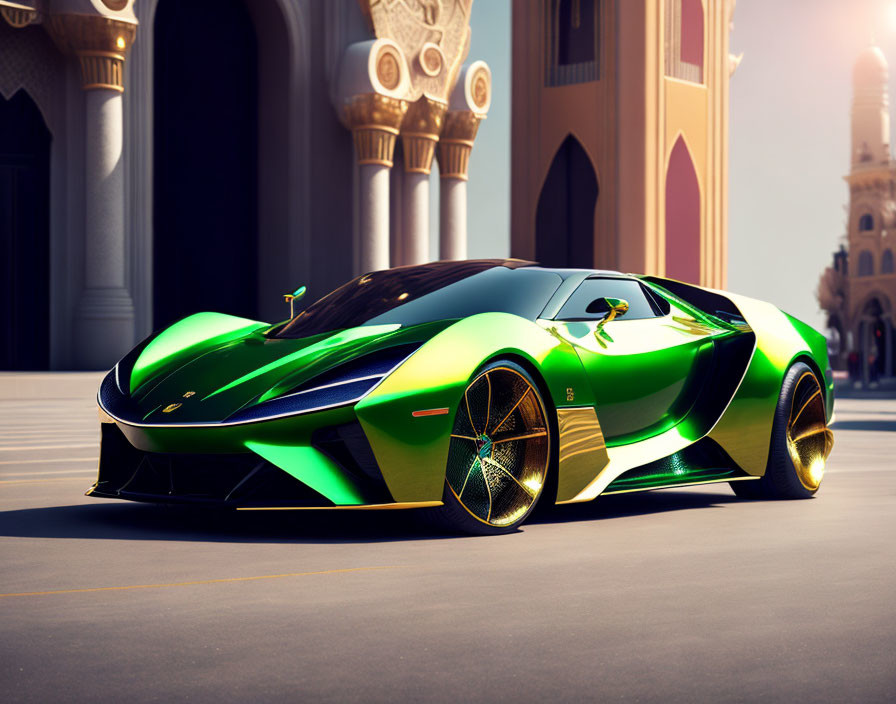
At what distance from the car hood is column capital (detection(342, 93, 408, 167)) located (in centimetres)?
2661

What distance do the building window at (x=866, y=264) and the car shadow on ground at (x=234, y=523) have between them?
7352cm

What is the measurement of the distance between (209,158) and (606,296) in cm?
2720

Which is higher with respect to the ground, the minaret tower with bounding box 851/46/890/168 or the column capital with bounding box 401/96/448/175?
the minaret tower with bounding box 851/46/890/168

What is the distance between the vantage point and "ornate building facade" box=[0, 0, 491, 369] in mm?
27047

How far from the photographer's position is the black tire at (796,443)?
23.3ft

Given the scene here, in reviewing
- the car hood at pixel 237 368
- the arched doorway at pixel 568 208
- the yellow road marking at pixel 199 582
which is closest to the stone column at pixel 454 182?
the arched doorway at pixel 568 208

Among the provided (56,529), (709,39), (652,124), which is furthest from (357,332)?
(709,39)

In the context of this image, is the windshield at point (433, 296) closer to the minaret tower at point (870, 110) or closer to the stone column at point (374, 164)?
the stone column at point (374, 164)

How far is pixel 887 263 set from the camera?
7562 centimetres

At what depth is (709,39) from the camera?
43.1 meters

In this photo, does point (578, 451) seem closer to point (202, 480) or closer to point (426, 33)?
point (202, 480)

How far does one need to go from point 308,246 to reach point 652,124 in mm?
12877

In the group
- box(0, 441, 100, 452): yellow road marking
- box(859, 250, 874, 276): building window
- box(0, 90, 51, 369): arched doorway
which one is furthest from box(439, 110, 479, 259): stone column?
box(859, 250, 874, 276): building window

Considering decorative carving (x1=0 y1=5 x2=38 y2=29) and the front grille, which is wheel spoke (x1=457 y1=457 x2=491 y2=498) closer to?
the front grille
